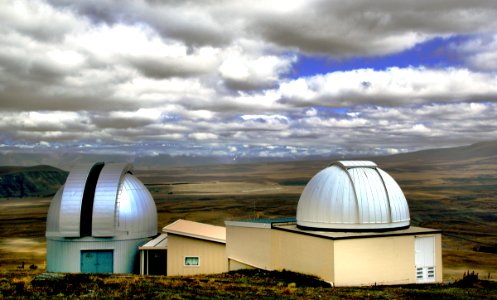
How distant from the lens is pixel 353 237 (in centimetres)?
2281

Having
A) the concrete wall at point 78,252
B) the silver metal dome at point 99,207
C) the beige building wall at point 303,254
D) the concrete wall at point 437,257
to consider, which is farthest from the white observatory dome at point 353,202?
the concrete wall at point 78,252

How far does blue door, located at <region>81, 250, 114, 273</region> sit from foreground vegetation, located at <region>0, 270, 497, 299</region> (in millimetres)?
9176

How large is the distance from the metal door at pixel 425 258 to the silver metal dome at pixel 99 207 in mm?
17564

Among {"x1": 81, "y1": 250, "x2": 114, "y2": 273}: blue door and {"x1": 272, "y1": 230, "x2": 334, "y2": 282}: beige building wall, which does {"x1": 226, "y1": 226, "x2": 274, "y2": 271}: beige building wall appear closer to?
{"x1": 272, "y1": 230, "x2": 334, "y2": 282}: beige building wall

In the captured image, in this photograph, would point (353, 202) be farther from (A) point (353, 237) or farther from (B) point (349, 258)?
(B) point (349, 258)

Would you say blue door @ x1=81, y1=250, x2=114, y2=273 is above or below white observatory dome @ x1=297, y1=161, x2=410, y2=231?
below

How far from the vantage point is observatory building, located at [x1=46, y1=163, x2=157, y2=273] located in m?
29.4

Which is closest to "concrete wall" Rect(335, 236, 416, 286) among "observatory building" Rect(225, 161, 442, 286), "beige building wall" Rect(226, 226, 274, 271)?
"observatory building" Rect(225, 161, 442, 286)

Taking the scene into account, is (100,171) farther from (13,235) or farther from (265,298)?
(13,235)

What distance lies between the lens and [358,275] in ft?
75.7

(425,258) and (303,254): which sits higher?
(303,254)

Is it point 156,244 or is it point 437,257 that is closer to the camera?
point 437,257

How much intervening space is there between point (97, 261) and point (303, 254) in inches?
538

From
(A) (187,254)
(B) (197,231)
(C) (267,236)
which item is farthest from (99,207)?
(C) (267,236)
